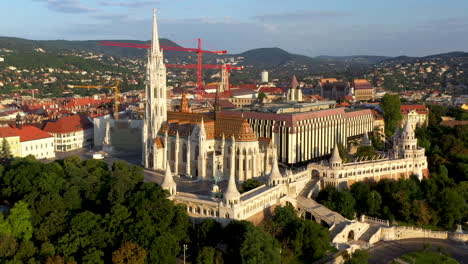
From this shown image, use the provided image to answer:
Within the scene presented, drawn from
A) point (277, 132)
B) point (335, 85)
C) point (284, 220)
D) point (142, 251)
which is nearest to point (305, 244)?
point (284, 220)

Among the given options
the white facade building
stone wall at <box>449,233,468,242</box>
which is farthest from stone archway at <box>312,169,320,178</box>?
the white facade building

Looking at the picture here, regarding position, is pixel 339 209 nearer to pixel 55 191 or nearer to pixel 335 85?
pixel 55 191

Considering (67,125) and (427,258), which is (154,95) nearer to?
(67,125)

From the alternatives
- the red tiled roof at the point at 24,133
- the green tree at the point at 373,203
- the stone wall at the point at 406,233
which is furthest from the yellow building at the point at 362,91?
the red tiled roof at the point at 24,133

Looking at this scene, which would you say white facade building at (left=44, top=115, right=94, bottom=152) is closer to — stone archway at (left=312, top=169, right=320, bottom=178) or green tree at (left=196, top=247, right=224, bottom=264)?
stone archway at (left=312, top=169, right=320, bottom=178)

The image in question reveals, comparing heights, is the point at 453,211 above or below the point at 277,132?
below

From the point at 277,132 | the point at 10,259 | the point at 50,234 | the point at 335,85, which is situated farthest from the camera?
the point at 335,85
